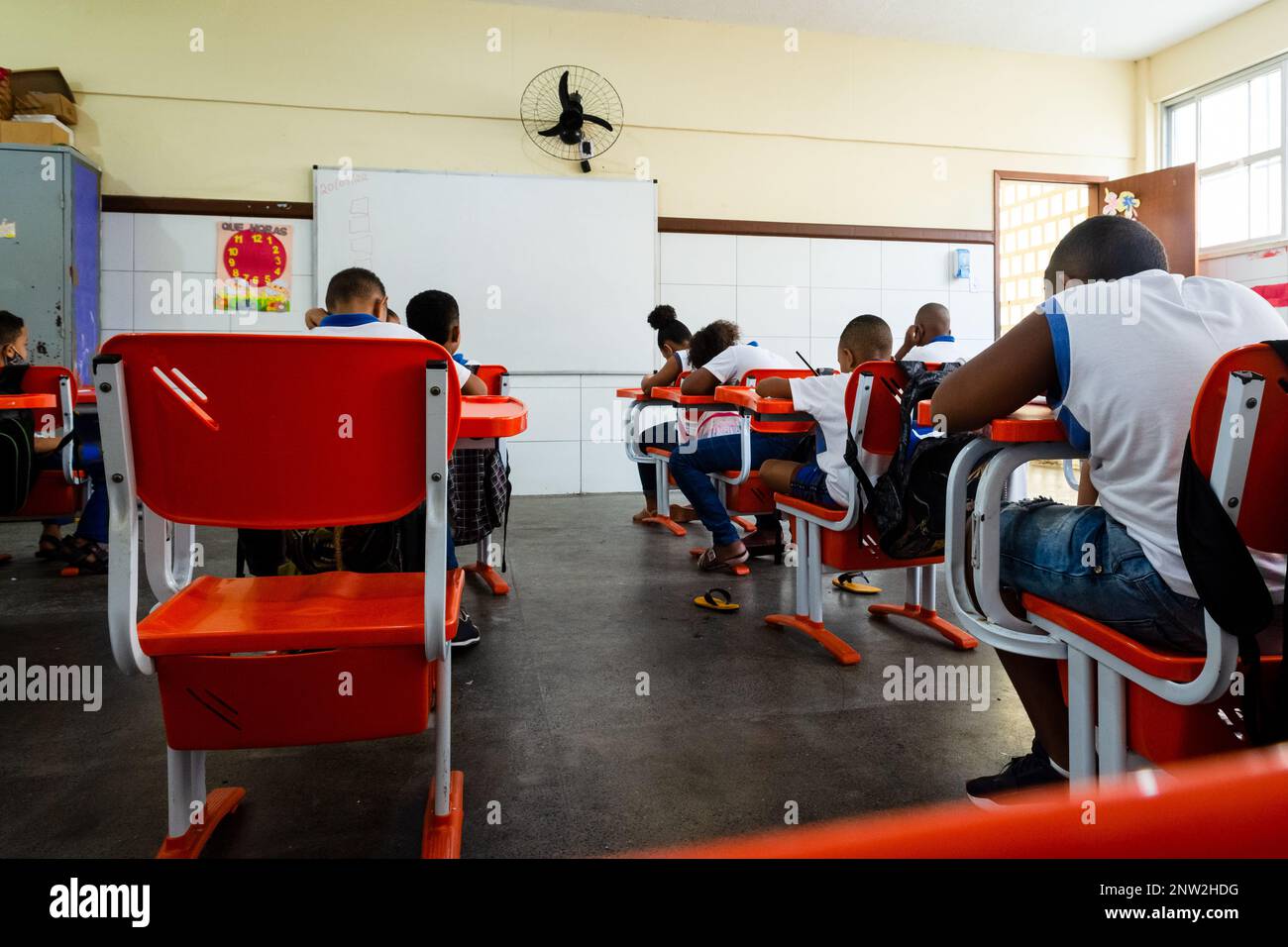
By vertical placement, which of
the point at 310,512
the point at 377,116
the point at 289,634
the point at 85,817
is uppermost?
the point at 377,116

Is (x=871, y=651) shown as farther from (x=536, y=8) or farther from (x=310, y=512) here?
(x=536, y=8)

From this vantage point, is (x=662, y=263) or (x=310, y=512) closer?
(x=310, y=512)

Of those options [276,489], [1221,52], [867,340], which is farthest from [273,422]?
[1221,52]

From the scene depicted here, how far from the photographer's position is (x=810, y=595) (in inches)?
98.2

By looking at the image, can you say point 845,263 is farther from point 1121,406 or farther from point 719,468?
point 1121,406

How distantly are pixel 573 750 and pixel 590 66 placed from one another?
5404mm

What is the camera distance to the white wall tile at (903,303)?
6.45m

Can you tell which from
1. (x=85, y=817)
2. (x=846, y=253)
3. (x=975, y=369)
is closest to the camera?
(x=975, y=369)

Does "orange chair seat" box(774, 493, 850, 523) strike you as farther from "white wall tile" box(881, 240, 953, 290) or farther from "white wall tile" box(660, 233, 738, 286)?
"white wall tile" box(881, 240, 953, 290)

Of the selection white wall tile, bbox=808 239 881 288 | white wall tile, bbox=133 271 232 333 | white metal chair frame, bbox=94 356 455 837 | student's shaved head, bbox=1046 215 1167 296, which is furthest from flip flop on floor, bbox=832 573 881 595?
white wall tile, bbox=133 271 232 333

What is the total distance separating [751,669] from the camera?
7.32ft

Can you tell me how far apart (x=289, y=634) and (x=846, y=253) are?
598cm

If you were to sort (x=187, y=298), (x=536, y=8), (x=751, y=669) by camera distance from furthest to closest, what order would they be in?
(x=536, y=8) → (x=187, y=298) → (x=751, y=669)
